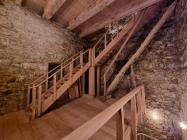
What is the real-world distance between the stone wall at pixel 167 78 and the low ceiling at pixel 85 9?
4.55ft

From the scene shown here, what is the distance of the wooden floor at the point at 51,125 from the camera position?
7.59 ft

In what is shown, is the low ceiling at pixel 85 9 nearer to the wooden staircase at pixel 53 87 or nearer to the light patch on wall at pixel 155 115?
the wooden staircase at pixel 53 87

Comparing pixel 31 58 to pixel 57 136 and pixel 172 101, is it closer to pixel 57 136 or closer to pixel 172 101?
pixel 57 136

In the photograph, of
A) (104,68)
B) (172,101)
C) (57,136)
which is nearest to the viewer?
(57,136)

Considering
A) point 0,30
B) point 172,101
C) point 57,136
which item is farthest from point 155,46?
point 0,30

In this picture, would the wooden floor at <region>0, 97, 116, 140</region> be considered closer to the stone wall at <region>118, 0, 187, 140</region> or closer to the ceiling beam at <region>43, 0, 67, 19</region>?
the stone wall at <region>118, 0, 187, 140</region>

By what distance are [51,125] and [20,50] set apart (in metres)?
2.82

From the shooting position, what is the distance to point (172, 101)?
3.74 meters

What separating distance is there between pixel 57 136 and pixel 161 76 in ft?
12.5

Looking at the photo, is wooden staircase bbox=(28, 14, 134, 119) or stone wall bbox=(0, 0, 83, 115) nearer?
wooden staircase bbox=(28, 14, 134, 119)

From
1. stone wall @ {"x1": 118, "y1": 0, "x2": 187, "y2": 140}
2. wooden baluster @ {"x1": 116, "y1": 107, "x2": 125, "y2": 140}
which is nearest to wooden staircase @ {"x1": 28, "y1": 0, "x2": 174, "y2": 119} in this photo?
stone wall @ {"x1": 118, "y1": 0, "x2": 187, "y2": 140}

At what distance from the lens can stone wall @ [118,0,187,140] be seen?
11.0 ft

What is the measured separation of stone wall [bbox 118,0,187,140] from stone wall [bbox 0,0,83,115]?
4063mm

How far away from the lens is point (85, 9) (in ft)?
13.2
